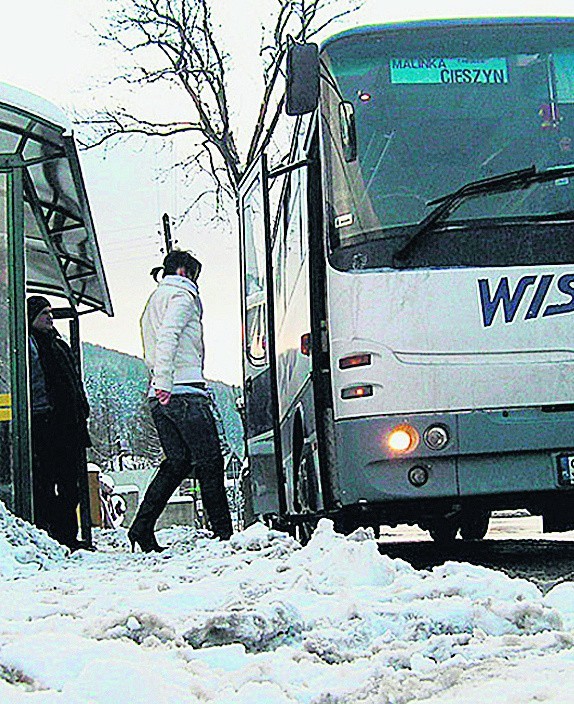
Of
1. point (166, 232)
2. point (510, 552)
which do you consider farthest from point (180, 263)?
point (166, 232)

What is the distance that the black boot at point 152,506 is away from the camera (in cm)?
888

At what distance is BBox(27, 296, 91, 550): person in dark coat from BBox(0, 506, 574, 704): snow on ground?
376cm

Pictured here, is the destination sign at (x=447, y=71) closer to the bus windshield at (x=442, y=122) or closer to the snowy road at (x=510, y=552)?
the bus windshield at (x=442, y=122)

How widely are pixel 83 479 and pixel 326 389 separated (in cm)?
452

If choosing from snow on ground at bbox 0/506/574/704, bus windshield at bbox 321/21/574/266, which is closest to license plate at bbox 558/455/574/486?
bus windshield at bbox 321/21/574/266

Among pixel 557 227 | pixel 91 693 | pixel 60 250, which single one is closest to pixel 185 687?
pixel 91 693

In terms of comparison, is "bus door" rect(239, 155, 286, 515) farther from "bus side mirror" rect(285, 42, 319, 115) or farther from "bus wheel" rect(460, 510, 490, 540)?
"bus wheel" rect(460, 510, 490, 540)

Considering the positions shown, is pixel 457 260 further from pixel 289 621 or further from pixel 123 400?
pixel 123 400

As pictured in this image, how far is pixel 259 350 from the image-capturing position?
10.6 meters

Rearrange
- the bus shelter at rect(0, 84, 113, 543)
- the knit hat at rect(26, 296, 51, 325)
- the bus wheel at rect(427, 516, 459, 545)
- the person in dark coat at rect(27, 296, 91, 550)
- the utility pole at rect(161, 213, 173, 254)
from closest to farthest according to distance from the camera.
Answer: the bus shelter at rect(0, 84, 113, 543) → the person in dark coat at rect(27, 296, 91, 550) → the knit hat at rect(26, 296, 51, 325) → the bus wheel at rect(427, 516, 459, 545) → the utility pole at rect(161, 213, 173, 254)

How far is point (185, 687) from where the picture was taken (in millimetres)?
3371

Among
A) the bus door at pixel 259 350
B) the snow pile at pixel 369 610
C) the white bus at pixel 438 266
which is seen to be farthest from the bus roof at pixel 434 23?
the snow pile at pixel 369 610

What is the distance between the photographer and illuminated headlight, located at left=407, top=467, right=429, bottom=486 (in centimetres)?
711

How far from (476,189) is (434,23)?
47.5 inches
